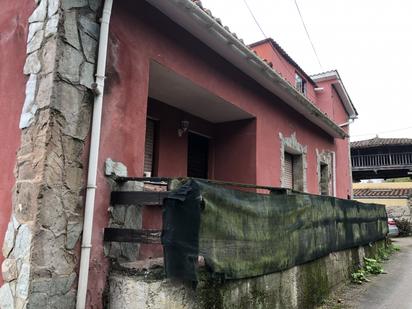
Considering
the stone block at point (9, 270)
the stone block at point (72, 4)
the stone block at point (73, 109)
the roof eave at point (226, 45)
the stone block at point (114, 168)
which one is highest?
the roof eave at point (226, 45)

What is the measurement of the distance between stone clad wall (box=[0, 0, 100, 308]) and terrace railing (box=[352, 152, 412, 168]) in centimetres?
2560

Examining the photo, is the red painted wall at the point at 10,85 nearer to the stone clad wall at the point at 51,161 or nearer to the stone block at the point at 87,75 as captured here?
the stone clad wall at the point at 51,161

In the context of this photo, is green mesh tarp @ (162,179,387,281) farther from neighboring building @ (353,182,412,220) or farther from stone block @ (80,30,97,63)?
neighboring building @ (353,182,412,220)

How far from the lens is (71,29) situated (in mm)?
3701

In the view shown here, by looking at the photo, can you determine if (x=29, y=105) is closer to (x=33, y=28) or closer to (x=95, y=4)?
(x=33, y=28)

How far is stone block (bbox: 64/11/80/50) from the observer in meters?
3.66

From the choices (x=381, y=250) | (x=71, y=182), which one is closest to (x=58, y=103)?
(x=71, y=182)

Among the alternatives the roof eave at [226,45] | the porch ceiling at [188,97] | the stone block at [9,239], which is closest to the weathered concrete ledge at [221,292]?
the stone block at [9,239]

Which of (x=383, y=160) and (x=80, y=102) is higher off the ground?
(x=383, y=160)

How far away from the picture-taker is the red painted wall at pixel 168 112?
3.99 meters

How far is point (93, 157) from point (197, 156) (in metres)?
4.40

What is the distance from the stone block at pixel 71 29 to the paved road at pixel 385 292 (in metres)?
5.70

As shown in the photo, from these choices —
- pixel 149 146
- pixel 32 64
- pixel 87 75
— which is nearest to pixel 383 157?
pixel 149 146

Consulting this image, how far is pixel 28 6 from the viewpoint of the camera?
401 centimetres
